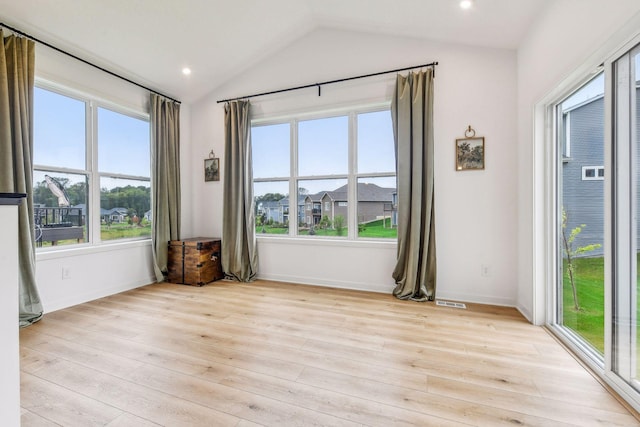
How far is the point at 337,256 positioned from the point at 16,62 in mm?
3677

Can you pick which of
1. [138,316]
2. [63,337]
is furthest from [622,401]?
[63,337]

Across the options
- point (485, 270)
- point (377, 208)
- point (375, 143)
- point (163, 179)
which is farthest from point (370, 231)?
point (163, 179)

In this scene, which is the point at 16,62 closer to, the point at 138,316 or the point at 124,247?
the point at 124,247

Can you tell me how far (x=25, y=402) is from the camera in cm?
154

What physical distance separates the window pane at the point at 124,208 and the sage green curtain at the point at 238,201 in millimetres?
1053

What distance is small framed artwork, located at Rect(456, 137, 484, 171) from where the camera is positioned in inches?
123

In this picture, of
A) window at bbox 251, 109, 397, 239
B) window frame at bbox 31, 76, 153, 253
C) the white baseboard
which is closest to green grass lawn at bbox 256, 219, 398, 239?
window at bbox 251, 109, 397, 239

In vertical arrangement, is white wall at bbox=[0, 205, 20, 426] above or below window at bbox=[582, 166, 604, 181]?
below

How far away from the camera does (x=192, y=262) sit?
388 cm

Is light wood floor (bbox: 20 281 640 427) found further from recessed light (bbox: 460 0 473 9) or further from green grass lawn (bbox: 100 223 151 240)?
recessed light (bbox: 460 0 473 9)

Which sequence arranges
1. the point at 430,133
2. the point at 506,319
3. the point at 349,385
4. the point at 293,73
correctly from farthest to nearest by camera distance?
1. the point at 293,73
2. the point at 430,133
3. the point at 506,319
4. the point at 349,385

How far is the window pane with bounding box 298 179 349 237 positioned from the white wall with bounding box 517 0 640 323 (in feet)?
6.42

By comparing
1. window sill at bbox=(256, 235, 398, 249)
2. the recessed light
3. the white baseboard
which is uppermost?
the recessed light

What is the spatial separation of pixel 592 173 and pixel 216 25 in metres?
3.76
